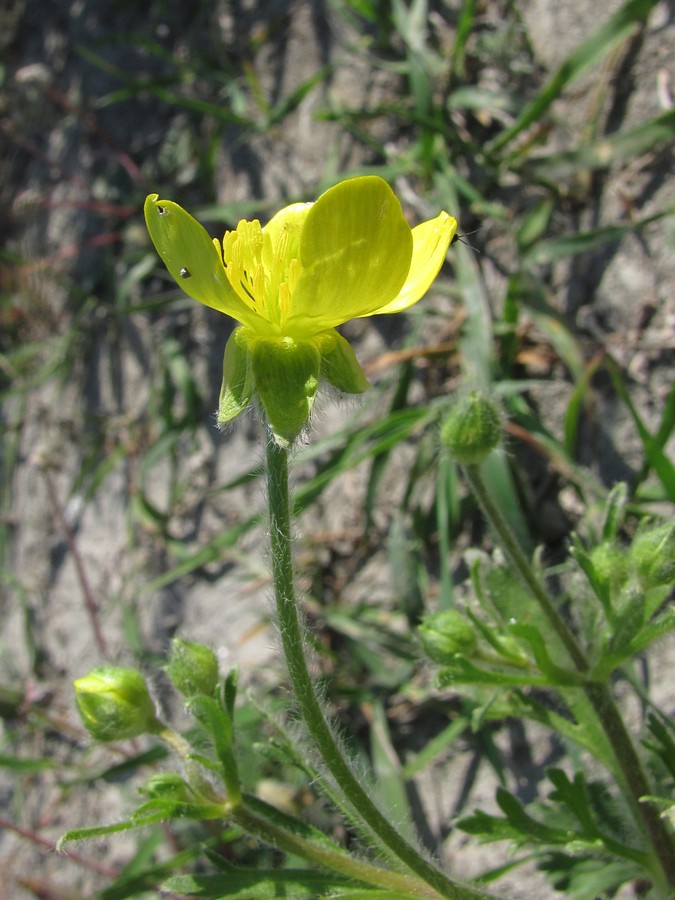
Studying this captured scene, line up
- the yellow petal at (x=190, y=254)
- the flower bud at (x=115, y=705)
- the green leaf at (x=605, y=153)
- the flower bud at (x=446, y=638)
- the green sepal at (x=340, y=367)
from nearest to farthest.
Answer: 1. the yellow petal at (x=190, y=254)
2. the green sepal at (x=340, y=367)
3. the flower bud at (x=115, y=705)
4. the flower bud at (x=446, y=638)
5. the green leaf at (x=605, y=153)

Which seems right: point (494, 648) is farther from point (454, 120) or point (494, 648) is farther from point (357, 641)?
point (454, 120)

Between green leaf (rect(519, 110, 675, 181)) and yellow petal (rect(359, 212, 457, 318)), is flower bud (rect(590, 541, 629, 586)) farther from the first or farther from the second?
green leaf (rect(519, 110, 675, 181))

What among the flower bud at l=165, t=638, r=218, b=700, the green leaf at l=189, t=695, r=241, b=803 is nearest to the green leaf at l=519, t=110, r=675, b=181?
the flower bud at l=165, t=638, r=218, b=700

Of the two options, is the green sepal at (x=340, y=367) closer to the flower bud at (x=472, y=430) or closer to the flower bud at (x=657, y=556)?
the flower bud at (x=472, y=430)

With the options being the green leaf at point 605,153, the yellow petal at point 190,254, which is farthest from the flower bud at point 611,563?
the green leaf at point 605,153

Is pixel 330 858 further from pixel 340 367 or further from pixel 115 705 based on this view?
pixel 340 367
